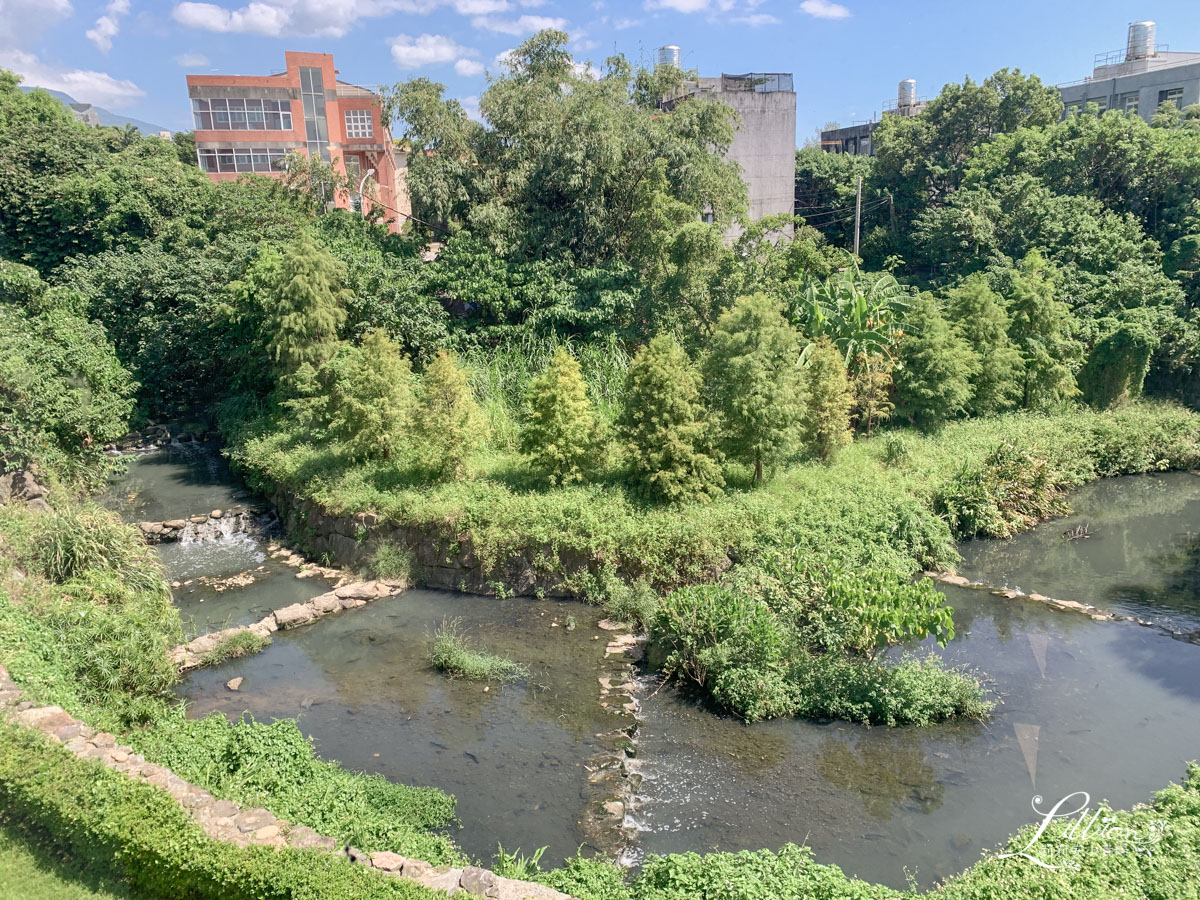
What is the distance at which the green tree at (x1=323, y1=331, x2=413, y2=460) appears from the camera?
16.1 meters

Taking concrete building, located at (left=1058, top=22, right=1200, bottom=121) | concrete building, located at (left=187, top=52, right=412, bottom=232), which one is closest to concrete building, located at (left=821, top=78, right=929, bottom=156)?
concrete building, located at (left=1058, top=22, right=1200, bottom=121)

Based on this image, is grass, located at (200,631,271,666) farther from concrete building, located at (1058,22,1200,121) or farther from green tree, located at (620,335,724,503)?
concrete building, located at (1058,22,1200,121)

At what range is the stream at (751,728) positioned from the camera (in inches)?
334

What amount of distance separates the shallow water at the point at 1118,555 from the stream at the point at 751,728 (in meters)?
0.07

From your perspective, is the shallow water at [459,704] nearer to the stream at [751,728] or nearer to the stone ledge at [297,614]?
the stream at [751,728]

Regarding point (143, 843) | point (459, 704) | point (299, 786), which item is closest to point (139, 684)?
point (299, 786)

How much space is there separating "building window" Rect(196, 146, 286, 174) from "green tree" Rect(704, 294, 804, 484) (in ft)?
87.1

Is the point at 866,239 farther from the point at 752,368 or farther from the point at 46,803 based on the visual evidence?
the point at 46,803

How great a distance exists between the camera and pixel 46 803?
7.04 metres

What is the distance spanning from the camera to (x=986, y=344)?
19.9 metres

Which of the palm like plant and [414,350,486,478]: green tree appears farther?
the palm like plant

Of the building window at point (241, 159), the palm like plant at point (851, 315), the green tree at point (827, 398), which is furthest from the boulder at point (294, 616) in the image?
the building window at point (241, 159)

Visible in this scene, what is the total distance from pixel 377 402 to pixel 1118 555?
14.8 meters

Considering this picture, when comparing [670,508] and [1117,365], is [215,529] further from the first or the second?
[1117,365]
